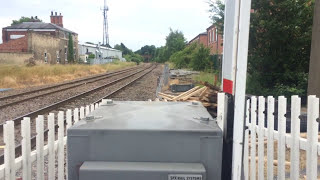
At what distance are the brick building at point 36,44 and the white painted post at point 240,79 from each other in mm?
40148

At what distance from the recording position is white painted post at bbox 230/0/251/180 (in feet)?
6.15

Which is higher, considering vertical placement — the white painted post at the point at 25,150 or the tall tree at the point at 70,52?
the tall tree at the point at 70,52

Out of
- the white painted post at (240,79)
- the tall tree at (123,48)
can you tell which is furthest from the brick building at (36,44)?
the tall tree at (123,48)

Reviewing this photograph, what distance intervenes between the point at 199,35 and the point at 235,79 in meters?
53.9

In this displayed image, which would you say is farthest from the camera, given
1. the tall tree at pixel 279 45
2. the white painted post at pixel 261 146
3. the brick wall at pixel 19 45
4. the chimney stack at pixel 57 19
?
the chimney stack at pixel 57 19

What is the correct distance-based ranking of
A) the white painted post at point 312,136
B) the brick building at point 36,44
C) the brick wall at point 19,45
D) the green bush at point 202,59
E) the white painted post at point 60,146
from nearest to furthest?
the white painted post at point 312,136
the white painted post at point 60,146
the green bush at point 202,59
the brick building at point 36,44
the brick wall at point 19,45

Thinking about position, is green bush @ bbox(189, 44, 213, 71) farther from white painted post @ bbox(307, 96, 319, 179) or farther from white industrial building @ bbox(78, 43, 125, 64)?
white industrial building @ bbox(78, 43, 125, 64)

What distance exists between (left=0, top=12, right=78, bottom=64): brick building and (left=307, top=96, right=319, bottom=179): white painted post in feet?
131

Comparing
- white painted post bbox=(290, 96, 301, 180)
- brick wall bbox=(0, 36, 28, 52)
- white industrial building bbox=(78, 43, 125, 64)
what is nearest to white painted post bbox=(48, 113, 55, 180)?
white painted post bbox=(290, 96, 301, 180)

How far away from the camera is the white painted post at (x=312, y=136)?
2479mm

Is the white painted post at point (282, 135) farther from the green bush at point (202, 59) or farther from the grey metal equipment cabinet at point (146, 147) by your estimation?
the green bush at point (202, 59)

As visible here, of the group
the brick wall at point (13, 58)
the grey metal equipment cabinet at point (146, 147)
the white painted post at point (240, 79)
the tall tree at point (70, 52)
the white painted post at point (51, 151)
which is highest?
the tall tree at point (70, 52)

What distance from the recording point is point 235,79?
1984 millimetres

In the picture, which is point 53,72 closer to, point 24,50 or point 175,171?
point 24,50
